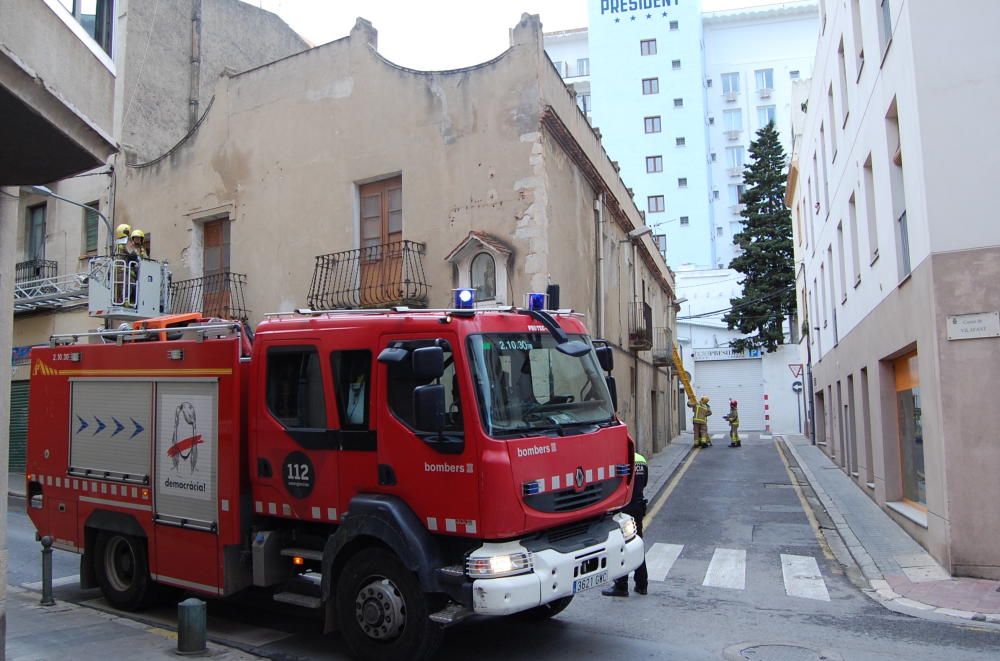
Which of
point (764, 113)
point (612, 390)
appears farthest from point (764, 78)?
point (612, 390)

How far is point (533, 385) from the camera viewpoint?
6.17 m

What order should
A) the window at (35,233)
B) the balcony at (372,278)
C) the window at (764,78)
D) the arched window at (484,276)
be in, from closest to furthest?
the arched window at (484,276), the balcony at (372,278), the window at (35,233), the window at (764,78)

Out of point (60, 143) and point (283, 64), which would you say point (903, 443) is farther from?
point (283, 64)

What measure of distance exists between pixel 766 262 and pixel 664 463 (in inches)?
955

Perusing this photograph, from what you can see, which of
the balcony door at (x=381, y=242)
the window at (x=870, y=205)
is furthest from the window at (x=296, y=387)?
the window at (x=870, y=205)

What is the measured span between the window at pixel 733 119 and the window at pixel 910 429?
161ft

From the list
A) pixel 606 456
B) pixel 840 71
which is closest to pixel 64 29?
pixel 606 456

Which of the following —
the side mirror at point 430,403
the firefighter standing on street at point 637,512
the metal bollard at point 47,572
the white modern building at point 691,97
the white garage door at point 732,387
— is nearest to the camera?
the side mirror at point 430,403

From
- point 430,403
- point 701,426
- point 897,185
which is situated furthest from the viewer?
point 701,426

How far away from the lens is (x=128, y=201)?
19.0 meters

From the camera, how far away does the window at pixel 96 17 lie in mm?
5836

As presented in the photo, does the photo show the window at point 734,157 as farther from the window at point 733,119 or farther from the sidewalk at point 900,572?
the sidewalk at point 900,572

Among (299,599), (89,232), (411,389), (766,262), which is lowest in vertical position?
(299,599)

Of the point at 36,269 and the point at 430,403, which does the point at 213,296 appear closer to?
the point at 36,269
